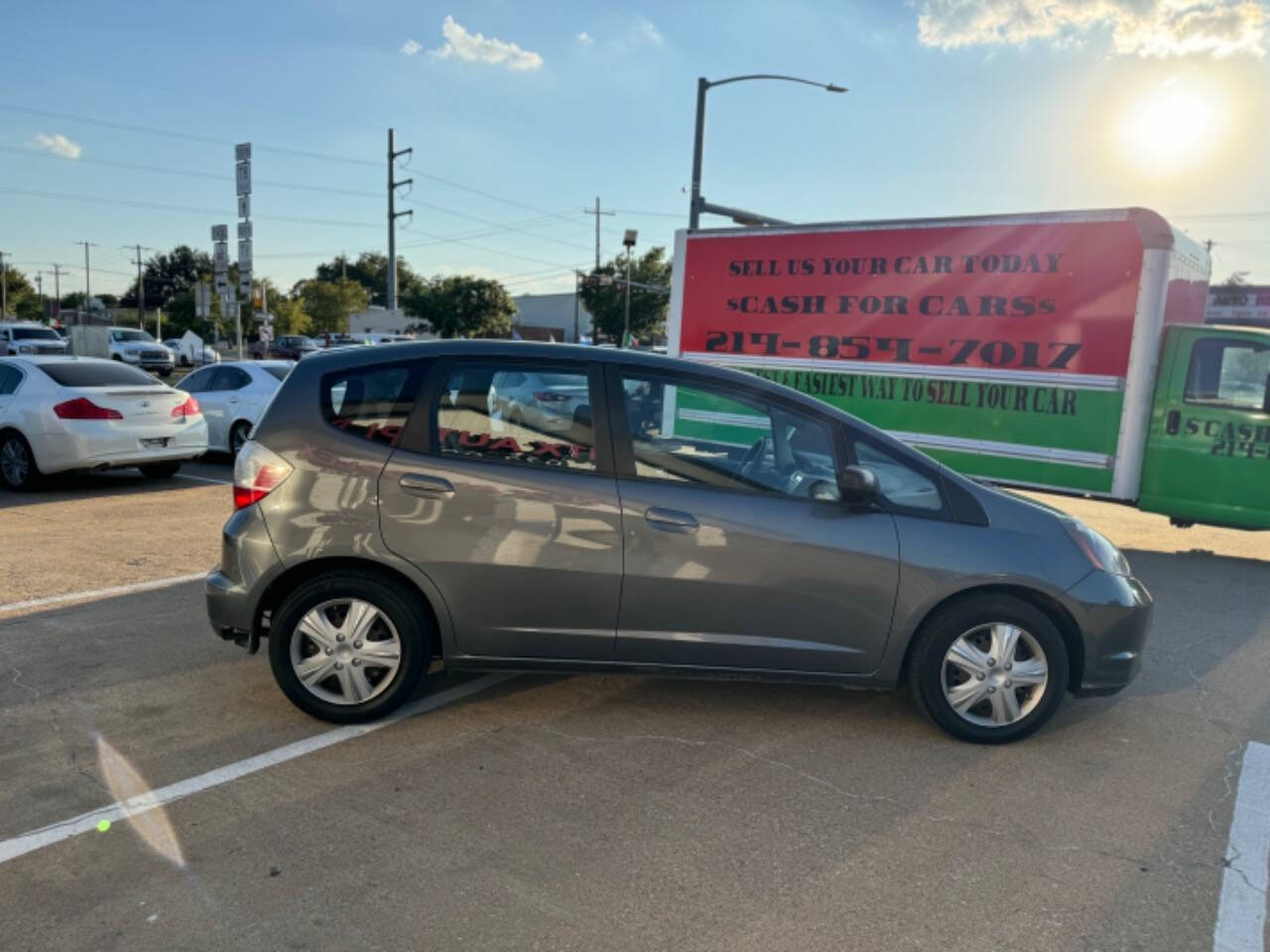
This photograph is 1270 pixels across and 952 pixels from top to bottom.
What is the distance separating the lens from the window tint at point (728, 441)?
399 centimetres

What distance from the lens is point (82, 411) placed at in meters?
9.43

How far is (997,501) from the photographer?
4.07m

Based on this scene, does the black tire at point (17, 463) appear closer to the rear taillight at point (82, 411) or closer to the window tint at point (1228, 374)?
the rear taillight at point (82, 411)

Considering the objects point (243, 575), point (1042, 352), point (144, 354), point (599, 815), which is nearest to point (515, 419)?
point (243, 575)

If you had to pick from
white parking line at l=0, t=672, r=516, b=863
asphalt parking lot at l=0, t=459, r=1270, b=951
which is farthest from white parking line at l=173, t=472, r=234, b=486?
white parking line at l=0, t=672, r=516, b=863

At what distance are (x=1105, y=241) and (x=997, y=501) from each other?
4.98m

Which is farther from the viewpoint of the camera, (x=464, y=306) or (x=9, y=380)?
(x=464, y=306)

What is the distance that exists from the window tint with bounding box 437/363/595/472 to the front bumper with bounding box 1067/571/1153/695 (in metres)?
2.21

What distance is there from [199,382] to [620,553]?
10260 millimetres

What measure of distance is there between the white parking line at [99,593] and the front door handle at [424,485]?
314 cm

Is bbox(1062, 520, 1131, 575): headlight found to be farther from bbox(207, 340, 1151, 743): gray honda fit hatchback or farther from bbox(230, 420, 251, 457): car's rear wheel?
bbox(230, 420, 251, 457): car's rear wheel

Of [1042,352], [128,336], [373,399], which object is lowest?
[128,336]

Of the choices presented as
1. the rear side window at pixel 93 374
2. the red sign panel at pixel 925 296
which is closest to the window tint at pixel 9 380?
the rear side window at pixel 93 374

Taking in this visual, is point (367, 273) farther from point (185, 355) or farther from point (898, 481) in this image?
point (898, 481)
